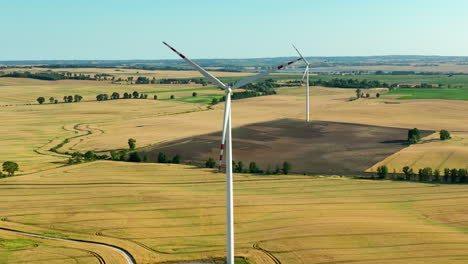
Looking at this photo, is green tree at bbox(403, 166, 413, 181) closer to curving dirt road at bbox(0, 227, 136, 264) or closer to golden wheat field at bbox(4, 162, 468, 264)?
golden wheat field at bbox(4, 162, 468, 264)

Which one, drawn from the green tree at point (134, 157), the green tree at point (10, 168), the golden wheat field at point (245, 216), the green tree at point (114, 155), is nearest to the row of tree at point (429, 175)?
the golden wheat field at point (245, 216)

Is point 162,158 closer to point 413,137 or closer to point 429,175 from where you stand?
point 429,175

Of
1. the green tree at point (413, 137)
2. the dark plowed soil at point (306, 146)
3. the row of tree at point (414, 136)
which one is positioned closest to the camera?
the dark plowed soil at point (306, 146)

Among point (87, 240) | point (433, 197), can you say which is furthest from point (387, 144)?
point (87, 240)

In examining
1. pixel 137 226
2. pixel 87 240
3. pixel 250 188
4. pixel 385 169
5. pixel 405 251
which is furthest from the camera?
pixel 385 169

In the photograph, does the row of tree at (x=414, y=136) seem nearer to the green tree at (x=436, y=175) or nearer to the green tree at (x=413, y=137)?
the green tree at (x=413, y=137)

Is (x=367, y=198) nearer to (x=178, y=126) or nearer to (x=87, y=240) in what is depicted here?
(x=87, y=240)

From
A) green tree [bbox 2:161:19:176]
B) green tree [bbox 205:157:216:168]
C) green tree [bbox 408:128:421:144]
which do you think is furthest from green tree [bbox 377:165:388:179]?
green tree [bbox 2:161:19:176]

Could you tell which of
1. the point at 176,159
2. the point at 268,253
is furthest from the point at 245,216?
the point at 176,159
